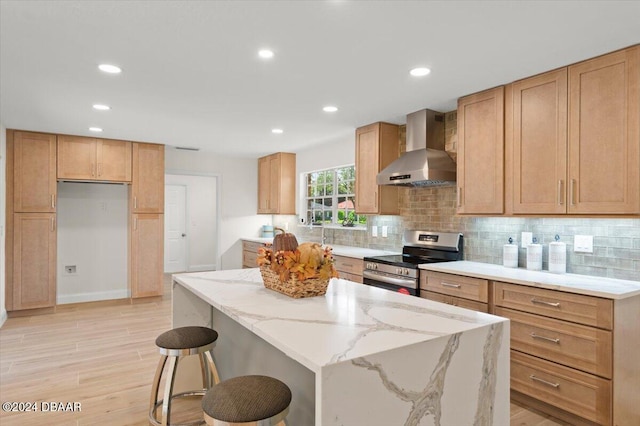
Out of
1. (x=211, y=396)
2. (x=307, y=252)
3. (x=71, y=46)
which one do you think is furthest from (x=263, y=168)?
(x=211, y=396)

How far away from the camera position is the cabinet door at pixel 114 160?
5371mm

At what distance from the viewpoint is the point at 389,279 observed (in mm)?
3668

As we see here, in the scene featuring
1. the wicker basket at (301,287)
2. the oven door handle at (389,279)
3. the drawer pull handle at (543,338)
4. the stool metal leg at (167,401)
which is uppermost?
the wicker basket at (301,287)

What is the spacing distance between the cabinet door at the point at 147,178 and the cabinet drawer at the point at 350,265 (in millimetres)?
2986

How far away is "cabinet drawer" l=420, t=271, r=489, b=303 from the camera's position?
290 cm

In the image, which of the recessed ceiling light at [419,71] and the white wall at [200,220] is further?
the white wall at [200,220]

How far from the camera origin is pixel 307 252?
1.90 metres

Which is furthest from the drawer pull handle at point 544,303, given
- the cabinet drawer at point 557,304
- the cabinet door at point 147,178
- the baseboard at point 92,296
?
the baseboard at point 92,296

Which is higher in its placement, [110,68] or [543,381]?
[110,68]

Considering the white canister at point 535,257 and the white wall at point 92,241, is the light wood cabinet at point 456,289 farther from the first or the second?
the white wall at point 92,241

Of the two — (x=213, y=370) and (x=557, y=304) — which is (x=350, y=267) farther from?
(x=213, y=370)

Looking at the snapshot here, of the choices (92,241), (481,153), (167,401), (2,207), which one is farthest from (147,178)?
(481,153)

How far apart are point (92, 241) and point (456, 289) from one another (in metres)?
5.17

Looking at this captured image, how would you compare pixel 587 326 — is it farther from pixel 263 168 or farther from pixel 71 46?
pixel 263 168
